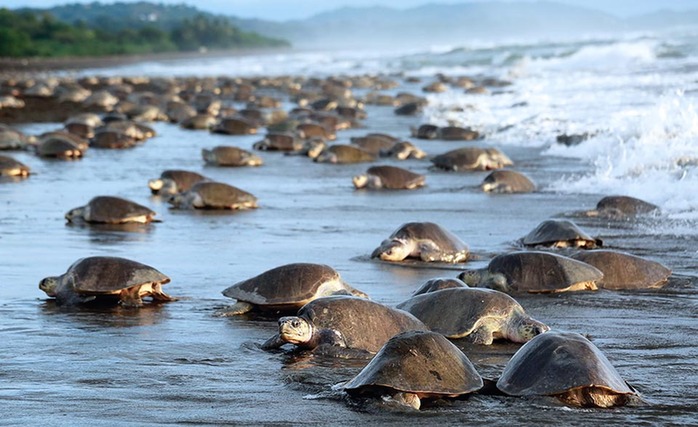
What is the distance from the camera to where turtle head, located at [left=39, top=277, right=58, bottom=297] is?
22.7 feet

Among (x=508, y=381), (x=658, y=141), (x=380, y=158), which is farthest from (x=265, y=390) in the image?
(x=380, y=158)

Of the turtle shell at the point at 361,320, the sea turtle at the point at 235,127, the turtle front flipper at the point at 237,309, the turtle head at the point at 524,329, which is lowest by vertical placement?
the sea turtle at the point at 235,127

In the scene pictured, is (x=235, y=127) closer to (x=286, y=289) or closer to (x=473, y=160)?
(x=473, y=160)

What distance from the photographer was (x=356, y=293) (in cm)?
664

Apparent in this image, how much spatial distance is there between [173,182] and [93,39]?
80474 mm

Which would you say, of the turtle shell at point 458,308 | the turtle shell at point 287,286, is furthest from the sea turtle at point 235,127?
the turtle shell at point 458,308

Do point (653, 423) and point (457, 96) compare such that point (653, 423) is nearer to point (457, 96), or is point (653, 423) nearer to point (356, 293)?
point (356, 293)

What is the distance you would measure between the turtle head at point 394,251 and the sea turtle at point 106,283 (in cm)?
196

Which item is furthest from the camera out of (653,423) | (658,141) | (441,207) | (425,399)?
(658,141)

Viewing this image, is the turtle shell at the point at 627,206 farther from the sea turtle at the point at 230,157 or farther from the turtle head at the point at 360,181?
the sea turtle at the point at 230,157

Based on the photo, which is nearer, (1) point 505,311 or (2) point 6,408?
(2) point 6,408

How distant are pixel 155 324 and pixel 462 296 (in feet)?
5.73

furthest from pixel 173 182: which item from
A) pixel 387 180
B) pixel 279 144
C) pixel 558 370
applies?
pixel 558 370

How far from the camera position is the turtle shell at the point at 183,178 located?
1246 centimetres
